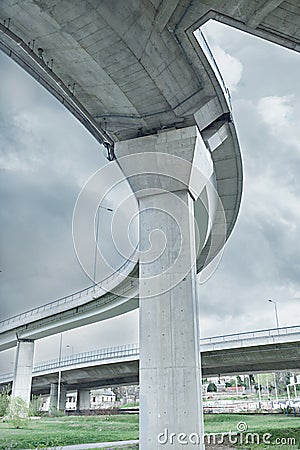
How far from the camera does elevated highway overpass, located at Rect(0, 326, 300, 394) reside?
29.7m

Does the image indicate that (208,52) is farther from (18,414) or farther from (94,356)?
(94,356)

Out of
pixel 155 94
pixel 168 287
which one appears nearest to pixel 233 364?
pixel 168 287

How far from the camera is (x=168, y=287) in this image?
37.6 ft

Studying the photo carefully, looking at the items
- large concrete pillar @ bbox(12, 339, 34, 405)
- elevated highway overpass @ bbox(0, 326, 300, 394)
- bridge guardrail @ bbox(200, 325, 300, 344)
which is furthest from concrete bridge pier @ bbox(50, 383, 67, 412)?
bridge guardrail @ bbox(200, 325, 300, 344)

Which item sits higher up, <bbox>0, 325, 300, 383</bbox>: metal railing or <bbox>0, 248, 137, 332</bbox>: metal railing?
<bbox>0, 248, 137, 332</bbox>: metal railing

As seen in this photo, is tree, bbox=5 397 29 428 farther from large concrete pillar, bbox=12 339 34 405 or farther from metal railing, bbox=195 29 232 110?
metal railing, bbox=195 29 232 110

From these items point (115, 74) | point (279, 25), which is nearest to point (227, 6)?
point (279, 25)

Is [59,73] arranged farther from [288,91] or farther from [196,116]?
[288,91]

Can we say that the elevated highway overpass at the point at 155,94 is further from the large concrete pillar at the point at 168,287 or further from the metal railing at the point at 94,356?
the metal railing at the point at 94,356

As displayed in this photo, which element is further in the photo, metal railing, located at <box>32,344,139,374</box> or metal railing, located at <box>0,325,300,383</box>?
metal railing, located at <box>32,344,139,374</box>

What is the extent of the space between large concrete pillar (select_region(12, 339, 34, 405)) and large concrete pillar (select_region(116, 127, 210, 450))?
30.4m

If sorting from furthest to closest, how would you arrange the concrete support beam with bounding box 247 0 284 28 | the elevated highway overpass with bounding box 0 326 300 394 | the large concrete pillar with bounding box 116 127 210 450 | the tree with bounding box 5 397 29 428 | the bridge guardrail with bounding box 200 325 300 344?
the elevated highway overpass with bounding box 0 326 300 394, the bridge guardrail with bounding box 200 325 300 344, the tree with bounding box 5 397 29 428, the large concrete pillar with bounding box 116 127 210 450, the concrete support beam with bounding box 247 0 284 28

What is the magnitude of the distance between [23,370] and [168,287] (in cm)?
3139

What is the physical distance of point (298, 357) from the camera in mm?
31500
